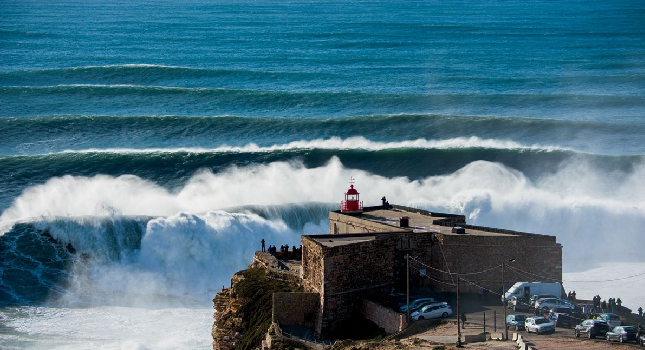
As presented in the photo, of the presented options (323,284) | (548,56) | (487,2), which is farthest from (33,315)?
(487,2)

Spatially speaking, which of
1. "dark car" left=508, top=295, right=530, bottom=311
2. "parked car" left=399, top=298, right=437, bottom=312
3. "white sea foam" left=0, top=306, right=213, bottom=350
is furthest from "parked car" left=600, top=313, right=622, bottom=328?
"white sea foam" left=0, top=306, right=213, bottom=350

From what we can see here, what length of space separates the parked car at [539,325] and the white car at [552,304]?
142 centimetres

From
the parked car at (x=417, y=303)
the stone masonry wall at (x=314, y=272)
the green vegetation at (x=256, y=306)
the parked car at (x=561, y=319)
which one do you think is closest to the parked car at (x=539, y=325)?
the parked car at (x=561, y=319)

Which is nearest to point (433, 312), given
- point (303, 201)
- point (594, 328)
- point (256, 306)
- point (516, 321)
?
point (516, 321)

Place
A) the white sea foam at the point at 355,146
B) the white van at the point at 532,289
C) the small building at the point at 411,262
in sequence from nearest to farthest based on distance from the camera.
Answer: the small building at the point at 411,262
the white van at the point at 532,289
the white sea foam at the point at 355,146

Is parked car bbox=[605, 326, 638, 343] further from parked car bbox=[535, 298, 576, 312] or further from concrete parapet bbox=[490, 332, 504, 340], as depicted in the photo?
parked car bbox=[535, 298, 576, 312]

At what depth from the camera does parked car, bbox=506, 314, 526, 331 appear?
24156 mm

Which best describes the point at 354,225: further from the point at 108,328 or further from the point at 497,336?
the point at 108,328

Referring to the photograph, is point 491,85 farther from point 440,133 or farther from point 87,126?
point 87,126

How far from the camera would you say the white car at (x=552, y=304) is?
2544cm

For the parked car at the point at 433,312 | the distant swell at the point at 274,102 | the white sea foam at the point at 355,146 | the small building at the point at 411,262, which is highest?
the distant swell at the point at 274,102

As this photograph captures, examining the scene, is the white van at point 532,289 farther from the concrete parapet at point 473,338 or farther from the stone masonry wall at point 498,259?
the concrete parapet at point 473,338

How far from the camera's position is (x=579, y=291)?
106 feet

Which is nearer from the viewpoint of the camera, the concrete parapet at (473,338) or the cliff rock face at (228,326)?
the concrete parapet at (473,338)
